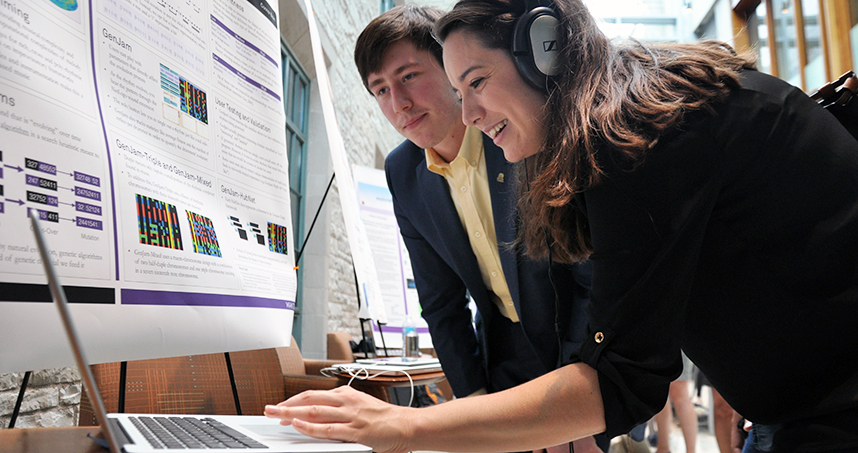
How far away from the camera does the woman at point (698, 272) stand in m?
0.69

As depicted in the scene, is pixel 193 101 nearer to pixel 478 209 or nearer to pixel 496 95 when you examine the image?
pixel 496 95

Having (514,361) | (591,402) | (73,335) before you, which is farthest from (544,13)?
(514,361)

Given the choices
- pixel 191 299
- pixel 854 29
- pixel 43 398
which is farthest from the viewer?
pixel 854 29

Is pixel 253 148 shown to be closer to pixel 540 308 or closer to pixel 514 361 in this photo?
pixel 540 308

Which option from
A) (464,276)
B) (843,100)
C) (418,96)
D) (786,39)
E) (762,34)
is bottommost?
(464,276)

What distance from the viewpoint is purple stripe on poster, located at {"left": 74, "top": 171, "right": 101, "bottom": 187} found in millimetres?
751

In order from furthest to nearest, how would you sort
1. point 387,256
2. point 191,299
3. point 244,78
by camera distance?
point 387,256 < point 244,78 < point 191,299

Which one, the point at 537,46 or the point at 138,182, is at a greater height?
the point at 537,46

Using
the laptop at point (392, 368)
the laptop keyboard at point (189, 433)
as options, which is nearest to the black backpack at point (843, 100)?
the laptop keyboard at point (189, 433)

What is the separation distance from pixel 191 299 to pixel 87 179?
0.25m

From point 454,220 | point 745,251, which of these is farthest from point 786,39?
point 745,251

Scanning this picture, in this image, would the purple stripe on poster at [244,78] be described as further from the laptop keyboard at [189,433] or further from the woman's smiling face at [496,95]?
the laptop keyboard at [189,433]

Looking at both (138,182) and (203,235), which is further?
(203,235)

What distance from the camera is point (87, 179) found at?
2.51ft
